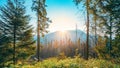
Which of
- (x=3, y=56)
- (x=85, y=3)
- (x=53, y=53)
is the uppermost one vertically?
(x=85, y=3)

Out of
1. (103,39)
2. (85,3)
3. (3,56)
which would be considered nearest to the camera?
(85,3)

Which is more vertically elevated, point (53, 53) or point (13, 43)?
point (13, 43)

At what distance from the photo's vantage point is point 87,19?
2834 centimetres

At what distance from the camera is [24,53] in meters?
32.1

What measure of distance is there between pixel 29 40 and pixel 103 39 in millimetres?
12309

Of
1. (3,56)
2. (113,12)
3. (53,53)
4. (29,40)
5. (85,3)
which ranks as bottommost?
(53,53)

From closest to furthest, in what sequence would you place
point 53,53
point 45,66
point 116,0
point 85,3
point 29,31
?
point 45,66, point 116,0, point 85,3, point 29,31, point 53,53

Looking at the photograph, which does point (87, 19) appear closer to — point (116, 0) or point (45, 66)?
point (116, 0)

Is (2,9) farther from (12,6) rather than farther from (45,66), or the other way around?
(45,66)

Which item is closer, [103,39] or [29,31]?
[29,31]

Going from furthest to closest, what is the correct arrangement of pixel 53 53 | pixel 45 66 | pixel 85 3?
pixel 53 53, pixel 85 3, pixel 45 66

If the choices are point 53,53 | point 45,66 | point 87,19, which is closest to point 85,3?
point 87,19

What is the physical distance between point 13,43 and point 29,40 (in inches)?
116

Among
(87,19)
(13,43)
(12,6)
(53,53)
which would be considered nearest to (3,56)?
(13,43)
